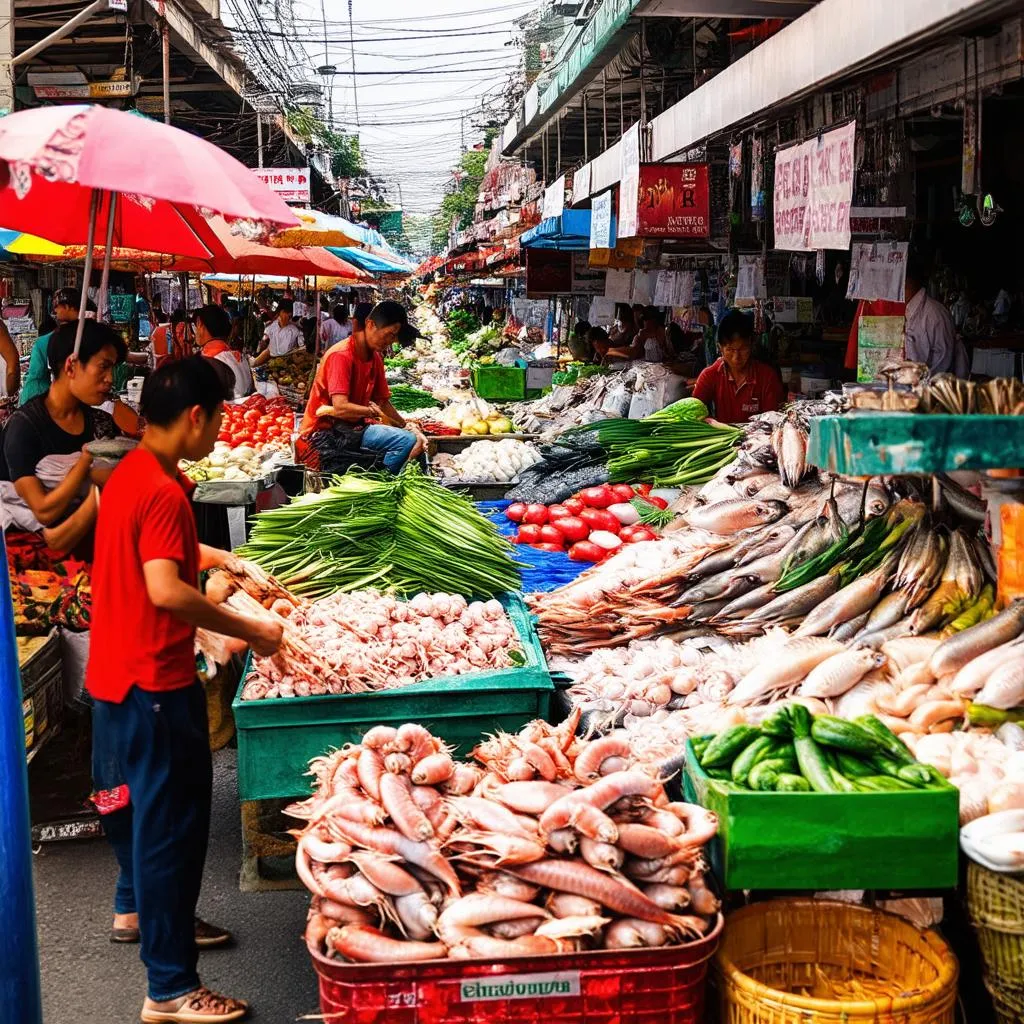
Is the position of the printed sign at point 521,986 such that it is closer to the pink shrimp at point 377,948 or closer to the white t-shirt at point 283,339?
the pink shrimp at point 377,948

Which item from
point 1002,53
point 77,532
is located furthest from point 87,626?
point 1002,53

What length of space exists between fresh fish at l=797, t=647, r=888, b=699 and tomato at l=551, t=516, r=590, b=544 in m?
3.59

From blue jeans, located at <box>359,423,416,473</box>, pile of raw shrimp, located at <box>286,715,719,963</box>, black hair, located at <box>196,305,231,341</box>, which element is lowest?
pile of raw shrimp, located at <box>286,715,719,963</box>

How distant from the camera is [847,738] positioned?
11.1ft

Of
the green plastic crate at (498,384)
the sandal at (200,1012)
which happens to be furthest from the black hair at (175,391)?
the green plastic crate at (498,384)

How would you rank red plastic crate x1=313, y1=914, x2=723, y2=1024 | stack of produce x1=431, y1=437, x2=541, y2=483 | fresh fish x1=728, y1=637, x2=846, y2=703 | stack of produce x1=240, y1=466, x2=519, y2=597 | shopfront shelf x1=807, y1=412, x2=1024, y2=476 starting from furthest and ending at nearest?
stack of produce x1=431, y1=437, x2=541, y2=483 → stack of produce x1=240, y1=466, x2=519, y2=597 → fresh fish x1=728, y1=637, x2=846, y2=703 → red plastic crate x1=313, y1=914, x2=723, y2=1024 → shopfront shelf x1=807, y1=412, x2=1024, y2=476

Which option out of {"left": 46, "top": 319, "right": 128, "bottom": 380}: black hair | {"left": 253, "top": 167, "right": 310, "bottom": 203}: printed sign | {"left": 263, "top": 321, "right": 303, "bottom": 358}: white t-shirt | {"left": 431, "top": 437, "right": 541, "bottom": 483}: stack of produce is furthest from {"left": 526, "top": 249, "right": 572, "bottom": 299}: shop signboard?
{"left": 46, "top": 319, "right": 128, "bottom": 380}: black hair

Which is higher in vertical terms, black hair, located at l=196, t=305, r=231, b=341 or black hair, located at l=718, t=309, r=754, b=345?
black hair, located at l=196, t=305, r=231, b=341

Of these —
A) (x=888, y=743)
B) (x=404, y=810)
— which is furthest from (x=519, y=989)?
(x=888, y=743)

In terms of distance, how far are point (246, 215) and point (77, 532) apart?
1.80 m

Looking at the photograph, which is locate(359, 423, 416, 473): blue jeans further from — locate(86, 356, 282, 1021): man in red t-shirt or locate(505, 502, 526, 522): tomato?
locate(86, 356, 282, 1021): man in red t-shirt

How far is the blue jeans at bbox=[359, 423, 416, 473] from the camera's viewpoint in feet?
29.4

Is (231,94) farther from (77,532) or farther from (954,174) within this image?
(77,532)

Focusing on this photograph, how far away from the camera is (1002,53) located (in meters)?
5.27
